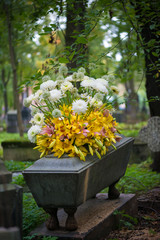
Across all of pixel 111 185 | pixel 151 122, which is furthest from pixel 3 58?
pixel 111 185

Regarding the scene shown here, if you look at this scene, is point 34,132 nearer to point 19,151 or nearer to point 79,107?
point 79,107

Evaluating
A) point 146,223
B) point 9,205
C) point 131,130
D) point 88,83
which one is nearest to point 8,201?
point 9,205

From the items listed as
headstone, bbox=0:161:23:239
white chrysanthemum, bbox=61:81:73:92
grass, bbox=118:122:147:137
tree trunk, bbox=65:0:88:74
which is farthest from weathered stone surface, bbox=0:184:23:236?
grass, bbox=118:122:147:137

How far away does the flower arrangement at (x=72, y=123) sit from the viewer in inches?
135

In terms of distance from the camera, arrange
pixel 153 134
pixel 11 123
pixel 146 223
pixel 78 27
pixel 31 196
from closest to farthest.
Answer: pixel 146 223 → pixel 31 196 → pixel 78 27 → pixel 153 134 → pixel 11 123

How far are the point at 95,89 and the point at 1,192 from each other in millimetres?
1998

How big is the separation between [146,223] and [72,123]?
5.90ft

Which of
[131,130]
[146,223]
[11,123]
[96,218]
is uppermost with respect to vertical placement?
[11,123]

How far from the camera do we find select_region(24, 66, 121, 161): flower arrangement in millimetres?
3430

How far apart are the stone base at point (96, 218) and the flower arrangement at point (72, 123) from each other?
69cm

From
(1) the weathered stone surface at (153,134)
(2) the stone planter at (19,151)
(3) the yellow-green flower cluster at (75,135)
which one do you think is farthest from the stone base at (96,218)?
(2) the stone planter at (19,151)

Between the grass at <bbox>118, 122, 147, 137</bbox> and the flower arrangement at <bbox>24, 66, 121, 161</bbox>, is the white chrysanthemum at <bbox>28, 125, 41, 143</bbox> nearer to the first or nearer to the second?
the flower arrangement at <bbox>24, 66, 121, 161</bbox>

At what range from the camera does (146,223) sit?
14.3 ft

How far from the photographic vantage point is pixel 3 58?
1919 cm
